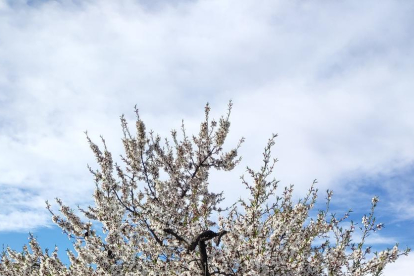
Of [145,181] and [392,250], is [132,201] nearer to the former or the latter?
[145,181]

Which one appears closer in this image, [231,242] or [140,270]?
[231,242]

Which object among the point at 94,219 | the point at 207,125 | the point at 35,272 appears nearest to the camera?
the point at 94,219

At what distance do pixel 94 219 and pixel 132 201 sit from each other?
1.10 meters

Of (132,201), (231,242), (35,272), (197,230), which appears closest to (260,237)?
(231,242)

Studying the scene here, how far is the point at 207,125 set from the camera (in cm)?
1127

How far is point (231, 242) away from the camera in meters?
7.01

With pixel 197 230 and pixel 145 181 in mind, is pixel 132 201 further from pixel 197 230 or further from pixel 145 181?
pixel 197 230

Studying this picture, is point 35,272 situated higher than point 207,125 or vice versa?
point 207,125

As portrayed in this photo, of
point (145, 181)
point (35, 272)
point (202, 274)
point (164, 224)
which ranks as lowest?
point (202, 274)

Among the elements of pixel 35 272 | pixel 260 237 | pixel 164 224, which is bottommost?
pixel 260 237

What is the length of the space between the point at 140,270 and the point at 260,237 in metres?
2.48

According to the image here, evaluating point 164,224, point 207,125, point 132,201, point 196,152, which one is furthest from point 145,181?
point 164,224

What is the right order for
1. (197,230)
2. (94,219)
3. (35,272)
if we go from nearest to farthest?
(197,230)
(94,219)
(35,272)

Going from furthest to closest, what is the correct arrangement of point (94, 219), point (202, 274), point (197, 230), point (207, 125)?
1. point (207, 125)
2. point (94, 219)
3. point (197, 230)
4. point (202, 274)
